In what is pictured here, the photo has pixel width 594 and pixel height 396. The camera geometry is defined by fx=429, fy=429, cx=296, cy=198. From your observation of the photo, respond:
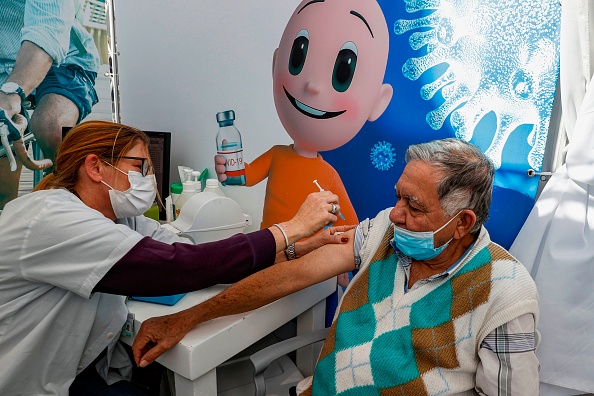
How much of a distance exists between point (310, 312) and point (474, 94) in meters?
1.01

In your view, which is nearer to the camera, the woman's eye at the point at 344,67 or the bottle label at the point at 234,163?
the woman's eye at the point at 344,67

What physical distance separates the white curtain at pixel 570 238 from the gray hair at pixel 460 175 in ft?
0.82

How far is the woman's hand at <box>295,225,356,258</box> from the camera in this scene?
1.49 metres

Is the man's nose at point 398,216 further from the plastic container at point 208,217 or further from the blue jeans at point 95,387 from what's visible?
the blue jeans at point 95,387

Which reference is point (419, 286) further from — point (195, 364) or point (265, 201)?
point (265, 201)

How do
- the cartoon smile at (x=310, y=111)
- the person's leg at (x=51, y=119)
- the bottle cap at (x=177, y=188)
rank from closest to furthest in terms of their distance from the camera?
the cartoon smile at (x=310, y=111) < the bottle cap at (x=177, y=188) < the person's leg at (x=51, y=119)

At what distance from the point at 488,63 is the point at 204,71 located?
4.21 ft

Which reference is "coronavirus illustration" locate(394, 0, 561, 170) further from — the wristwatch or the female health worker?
the wristwatch

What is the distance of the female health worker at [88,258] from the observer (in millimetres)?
1145

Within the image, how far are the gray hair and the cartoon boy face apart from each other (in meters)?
0.43

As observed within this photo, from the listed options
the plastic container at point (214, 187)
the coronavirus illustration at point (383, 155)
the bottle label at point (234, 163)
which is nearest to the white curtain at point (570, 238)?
the coronavirus illustration at point (383, 155)

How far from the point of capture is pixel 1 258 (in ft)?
3.81

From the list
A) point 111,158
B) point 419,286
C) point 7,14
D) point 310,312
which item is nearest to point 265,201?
point 310,312

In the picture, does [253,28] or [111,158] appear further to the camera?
[253,28]
